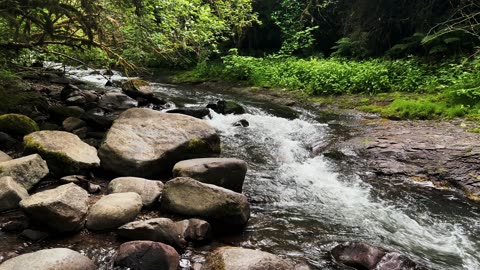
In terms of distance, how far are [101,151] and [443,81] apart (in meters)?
9.98

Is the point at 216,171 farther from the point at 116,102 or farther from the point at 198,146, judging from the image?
the point at 116,102

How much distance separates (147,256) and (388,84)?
1067cm

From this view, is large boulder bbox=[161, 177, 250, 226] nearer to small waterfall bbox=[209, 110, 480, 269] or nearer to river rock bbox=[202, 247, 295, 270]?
river rock bbox=[202, 247, 295, 270]

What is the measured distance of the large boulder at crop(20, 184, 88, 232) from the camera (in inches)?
161

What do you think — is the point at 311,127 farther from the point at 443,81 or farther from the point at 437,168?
the point at 443,81

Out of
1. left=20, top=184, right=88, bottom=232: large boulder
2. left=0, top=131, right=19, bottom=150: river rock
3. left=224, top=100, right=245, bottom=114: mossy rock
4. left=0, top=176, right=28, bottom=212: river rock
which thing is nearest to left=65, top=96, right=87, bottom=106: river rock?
left=0, top=131, right=19, bottom=150: river rock

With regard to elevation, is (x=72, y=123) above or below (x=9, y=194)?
below

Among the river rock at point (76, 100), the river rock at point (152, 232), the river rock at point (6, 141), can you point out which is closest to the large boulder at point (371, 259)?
the river rock at point (152, 232)

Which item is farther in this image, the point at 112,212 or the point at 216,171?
the point at 216,171

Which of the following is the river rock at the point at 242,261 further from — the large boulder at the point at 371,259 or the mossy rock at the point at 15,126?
the mossy rock at the point at 15,126

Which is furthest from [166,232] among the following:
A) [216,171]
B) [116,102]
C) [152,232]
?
[116,102]

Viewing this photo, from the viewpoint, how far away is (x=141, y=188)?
512 cm

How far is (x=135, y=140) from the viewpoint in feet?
20.6

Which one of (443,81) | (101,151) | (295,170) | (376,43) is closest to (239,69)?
(376,43)
